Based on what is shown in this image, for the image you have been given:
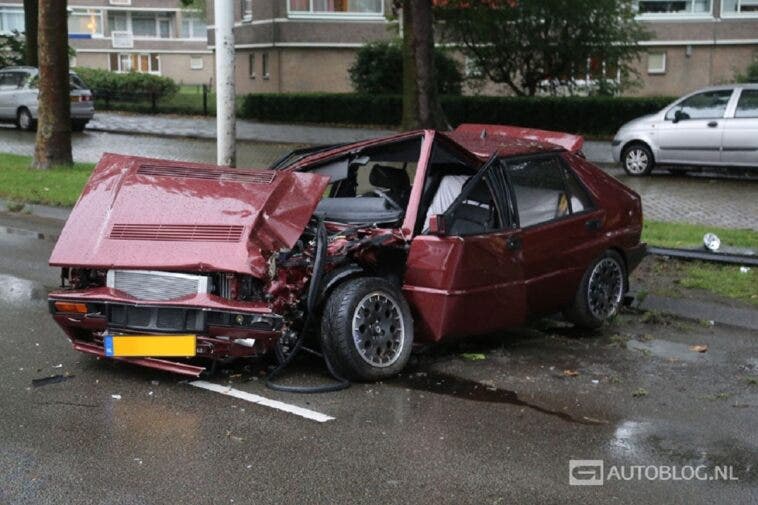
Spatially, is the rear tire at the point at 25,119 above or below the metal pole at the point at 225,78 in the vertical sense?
below

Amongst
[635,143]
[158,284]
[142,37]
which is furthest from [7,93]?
[142,37]

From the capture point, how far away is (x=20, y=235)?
12.7 m

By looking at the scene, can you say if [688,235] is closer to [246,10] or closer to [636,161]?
[636,161]

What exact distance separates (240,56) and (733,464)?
35851 millimetres

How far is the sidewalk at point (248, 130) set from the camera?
86.4 ft

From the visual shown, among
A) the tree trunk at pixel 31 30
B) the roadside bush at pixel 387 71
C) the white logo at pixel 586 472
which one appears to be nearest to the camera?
the white logo at pixel 586 472

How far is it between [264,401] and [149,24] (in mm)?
68892

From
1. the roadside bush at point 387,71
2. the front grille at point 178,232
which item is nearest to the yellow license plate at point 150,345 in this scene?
the front grille at point 178,232

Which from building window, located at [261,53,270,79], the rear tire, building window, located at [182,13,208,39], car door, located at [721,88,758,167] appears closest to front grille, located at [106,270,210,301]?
car door, located at [721,88,758,167]

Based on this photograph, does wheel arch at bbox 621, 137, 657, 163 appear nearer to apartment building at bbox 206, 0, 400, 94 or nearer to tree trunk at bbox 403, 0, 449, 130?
tree trunk at bbox 403, 0, 449, 130

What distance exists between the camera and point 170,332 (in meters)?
6.38

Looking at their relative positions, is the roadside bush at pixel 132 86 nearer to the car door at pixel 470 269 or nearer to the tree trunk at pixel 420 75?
the tree trunk at pixel 420 75

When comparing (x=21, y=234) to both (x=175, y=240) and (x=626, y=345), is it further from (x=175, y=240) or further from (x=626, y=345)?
(x=626, y=345)

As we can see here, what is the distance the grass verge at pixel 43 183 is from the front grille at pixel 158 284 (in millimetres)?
8155
